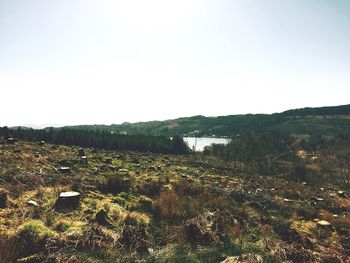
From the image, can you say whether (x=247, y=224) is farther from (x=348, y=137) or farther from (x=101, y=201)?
(x=348, y=137)

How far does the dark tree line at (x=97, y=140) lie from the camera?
81.8m

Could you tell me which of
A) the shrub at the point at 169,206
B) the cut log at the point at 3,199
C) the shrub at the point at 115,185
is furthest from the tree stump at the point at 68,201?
the shrub at the point at 115,185

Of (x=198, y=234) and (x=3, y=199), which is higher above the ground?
(x=3, y=199)

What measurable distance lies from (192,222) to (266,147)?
85.0 metres

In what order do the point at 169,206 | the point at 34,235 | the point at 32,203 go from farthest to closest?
1. the point at 169,206
2. the point at 32,203
3. the point at 34,235

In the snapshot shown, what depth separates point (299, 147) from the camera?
13025 centimetres

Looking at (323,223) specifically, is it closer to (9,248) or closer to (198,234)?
(198,234)

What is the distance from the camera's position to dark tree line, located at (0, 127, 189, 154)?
81825mm

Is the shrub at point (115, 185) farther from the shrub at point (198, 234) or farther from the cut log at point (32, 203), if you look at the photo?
the shrub at point (198, 234)

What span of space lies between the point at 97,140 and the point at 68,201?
7656 cm

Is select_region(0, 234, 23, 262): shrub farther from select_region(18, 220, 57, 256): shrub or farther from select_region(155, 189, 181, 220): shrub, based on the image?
select_region(155, 189, 181, 220): shrub

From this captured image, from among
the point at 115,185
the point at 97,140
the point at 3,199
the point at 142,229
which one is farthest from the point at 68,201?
the point at 97,140

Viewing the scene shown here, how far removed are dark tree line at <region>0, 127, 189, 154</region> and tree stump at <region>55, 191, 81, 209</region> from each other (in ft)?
226

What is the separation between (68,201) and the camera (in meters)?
12.7
